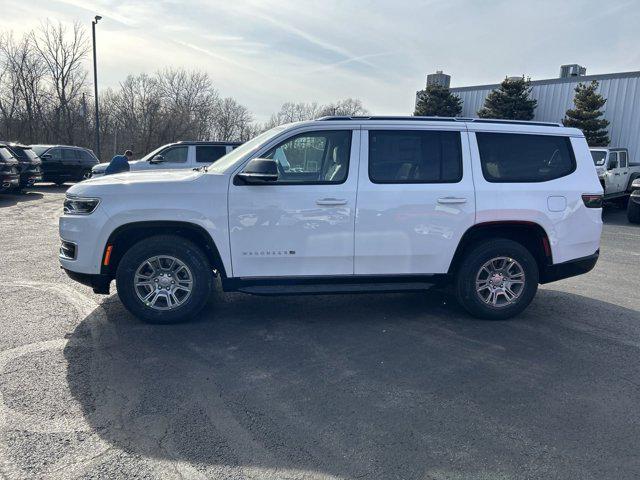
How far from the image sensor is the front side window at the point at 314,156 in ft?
15.6

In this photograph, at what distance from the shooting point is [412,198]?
4785 millimetres

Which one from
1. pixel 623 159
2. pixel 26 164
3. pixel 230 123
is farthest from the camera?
pixel 230 123

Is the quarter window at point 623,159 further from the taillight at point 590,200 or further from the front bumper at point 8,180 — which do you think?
the front bumper at point 8,180

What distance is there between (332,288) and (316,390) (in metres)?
1.47

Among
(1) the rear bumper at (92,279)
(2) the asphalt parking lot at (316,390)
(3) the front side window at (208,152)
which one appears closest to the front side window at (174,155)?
(3) the front side window at (208,152)

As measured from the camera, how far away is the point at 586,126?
2175 cm

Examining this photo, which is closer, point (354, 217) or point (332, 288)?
point (354, 217)

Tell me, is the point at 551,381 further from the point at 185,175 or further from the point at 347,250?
the point at 185,175

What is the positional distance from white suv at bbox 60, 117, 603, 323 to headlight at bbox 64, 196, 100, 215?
0.06ft

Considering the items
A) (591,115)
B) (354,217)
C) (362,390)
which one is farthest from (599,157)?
(362,390)

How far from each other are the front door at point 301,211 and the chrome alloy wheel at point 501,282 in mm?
1512

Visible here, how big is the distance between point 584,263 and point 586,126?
65.0 feet

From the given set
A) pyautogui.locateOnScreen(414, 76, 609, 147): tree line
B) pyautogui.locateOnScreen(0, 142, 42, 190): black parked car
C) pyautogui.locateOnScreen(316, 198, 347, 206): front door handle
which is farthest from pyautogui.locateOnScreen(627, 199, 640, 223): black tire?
pyautogui.locateOnScreen(0, 142, 42, 190): black parked car

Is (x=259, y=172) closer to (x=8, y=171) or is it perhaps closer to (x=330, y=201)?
(x=330, y=201)
